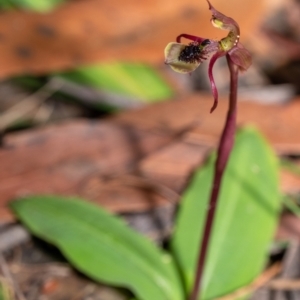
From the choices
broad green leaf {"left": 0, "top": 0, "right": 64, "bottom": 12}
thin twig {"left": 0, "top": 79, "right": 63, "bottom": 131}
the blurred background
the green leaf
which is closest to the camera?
the green leaf

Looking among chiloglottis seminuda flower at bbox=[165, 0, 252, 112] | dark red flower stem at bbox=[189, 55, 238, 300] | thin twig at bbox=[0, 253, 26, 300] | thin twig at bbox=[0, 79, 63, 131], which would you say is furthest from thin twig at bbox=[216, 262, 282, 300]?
thin twig at bbox=[0, 79, 63, 131]

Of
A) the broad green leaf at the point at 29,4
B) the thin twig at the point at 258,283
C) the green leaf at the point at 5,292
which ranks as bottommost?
the thin twig at the point at 258,283

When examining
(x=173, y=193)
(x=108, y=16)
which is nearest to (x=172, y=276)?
(x=173, y=193)

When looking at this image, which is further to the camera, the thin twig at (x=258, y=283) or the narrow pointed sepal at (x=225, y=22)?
the thin twig at (x=258, y=283)

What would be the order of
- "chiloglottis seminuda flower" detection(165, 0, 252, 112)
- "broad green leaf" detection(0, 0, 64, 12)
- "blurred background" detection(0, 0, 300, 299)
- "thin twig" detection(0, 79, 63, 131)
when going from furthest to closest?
"broad green leaf" detection(0, 0, 64, 12), "thin twig" detection(0, 79, 63, 131), "blurred background" detection(0, 0, 300, 299), "chiloglottis seminuda flower" detection(165, 0, 252, 112)

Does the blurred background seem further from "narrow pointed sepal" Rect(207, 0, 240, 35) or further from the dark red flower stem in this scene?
"narrow pointed sepal" Rect(207, 0, 240, 35)

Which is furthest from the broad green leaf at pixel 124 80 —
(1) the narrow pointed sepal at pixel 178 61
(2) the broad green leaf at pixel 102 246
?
(1) the narrow pointed sepal at pixel 178 61

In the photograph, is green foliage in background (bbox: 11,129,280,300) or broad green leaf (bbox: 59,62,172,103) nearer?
green foliage in background (bbox: 11,129,280,300)

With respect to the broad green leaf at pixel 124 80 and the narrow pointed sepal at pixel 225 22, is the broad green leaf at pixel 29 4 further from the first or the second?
the narrow pointed sepal at pixel 225 22
